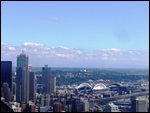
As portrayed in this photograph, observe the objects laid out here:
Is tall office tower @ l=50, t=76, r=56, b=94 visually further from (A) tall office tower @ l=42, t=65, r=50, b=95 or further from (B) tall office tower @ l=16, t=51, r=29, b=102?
(B) tall office tower @ l=16, t=51, r=29, b=102

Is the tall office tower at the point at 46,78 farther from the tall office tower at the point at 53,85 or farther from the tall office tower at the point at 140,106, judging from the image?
the tall office tower at the point at 140,106

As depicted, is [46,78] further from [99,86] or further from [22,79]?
[99,86]

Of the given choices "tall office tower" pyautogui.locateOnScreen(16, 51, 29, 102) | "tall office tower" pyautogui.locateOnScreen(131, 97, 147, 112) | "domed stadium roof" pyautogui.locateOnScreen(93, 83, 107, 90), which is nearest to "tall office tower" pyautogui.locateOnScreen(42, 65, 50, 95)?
"tall office tower" pyautogui.locateOnScreen(16, 51, 29, 102)

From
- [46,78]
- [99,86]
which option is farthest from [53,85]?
[99,86]

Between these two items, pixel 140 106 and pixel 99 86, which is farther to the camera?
pixel 99 86

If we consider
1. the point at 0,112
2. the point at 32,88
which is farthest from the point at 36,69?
the point at 0,112

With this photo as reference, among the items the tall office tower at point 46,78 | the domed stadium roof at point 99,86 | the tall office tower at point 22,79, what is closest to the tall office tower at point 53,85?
the tall office tower at point 46,78

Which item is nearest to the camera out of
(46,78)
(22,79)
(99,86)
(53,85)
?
(22,79)

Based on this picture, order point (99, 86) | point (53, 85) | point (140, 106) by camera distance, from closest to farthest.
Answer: point (140, 106) < point (53, 85) < point (99, 86)

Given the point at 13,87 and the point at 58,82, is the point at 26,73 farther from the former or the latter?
the point at 13,87
